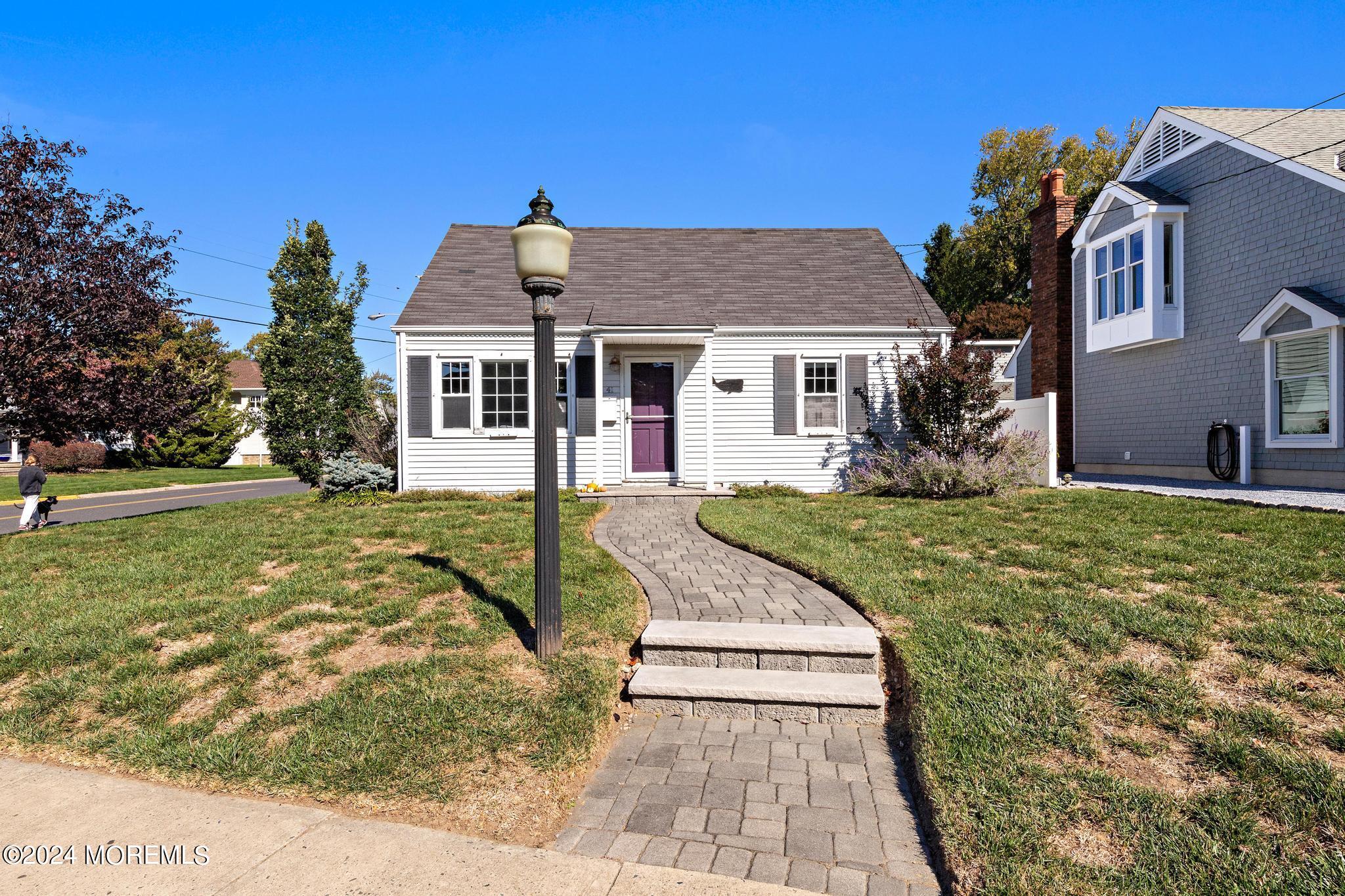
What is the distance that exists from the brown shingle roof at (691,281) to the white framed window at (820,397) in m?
0.77

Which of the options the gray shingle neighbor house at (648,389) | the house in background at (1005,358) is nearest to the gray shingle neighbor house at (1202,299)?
the house in background at (1005,358)

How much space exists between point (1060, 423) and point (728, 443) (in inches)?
382

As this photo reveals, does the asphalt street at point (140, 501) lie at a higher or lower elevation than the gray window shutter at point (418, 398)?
lower

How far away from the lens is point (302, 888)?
7.50 feet

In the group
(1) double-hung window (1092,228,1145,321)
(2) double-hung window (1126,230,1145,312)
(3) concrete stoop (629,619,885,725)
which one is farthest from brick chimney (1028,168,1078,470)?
(3) concrete stoop (629,619,885,725)

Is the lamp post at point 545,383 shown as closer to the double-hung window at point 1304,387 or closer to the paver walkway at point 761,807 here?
the paver walkway at point 761,807

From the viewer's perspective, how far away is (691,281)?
13516 mm

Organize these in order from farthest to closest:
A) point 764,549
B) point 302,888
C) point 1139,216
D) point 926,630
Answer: point 1139,216
point 764,549
point 926,630
point 302,888

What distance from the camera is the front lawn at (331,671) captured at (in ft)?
9.84

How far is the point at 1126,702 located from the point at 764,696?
171 cm

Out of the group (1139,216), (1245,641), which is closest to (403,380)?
(1245,641)

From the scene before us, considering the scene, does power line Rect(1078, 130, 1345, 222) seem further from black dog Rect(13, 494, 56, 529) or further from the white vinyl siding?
black dog Rect(13, 494, 56, 529)

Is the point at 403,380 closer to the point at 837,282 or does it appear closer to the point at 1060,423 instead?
the point at 837,282

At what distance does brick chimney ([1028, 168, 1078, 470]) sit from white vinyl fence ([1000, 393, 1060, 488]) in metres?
5.82
